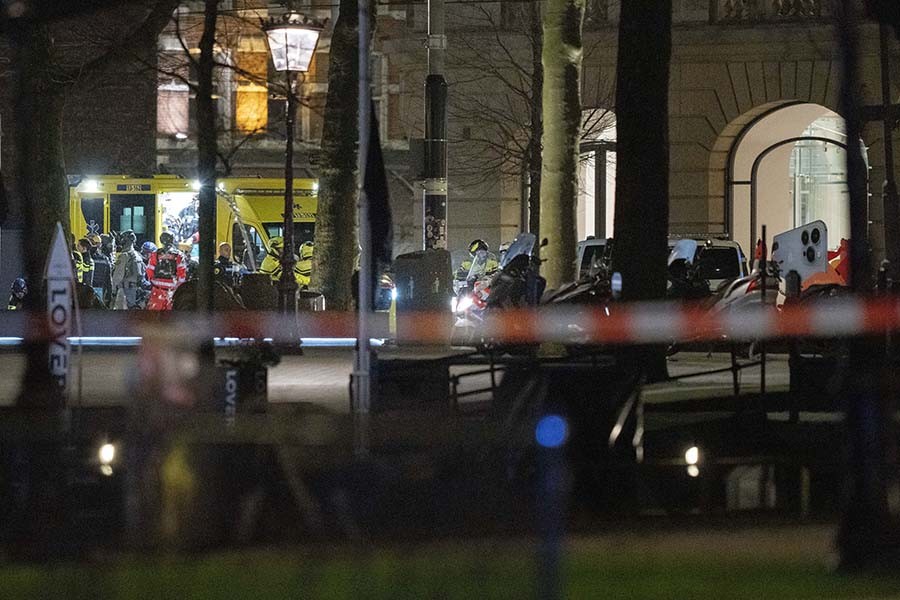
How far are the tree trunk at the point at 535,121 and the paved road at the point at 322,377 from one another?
891cm

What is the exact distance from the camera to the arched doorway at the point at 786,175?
37312mm

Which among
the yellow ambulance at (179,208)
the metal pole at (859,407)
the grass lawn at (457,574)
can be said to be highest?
the yellow ambulance at (179,208)

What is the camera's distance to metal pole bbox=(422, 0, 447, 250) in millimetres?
21797

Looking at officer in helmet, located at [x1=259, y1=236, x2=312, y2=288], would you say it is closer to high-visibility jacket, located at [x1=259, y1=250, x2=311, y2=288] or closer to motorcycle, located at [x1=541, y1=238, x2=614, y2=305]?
high-visibility jacket, located at [x1=259, y1=250, x2=311, y2=288]

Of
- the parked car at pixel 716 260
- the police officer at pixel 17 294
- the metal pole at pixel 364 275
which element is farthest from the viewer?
the police officer at pixel 17 294

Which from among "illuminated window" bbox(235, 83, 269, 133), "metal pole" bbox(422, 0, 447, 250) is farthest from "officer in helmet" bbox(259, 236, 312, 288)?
"metal pole" bbox(422, 0, 447, 250)

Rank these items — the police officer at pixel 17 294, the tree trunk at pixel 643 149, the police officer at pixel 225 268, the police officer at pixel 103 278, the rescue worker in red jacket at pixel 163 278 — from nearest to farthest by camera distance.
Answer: the tree trunk at pixel 643 149 < the police officer at pixel 17 294 < the police officer at pixel 225 268 < the rescue worker in red jacket at pixel 163 278 < the police officer at pixel 103 278

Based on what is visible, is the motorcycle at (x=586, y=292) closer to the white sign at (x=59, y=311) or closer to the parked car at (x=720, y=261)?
the parked car at (x=720, y=261)

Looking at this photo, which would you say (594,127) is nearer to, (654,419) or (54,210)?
(54,210)

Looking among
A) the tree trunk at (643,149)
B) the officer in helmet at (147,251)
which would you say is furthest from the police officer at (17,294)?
the tree trunk at (643,149)

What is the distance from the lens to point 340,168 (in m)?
26.1

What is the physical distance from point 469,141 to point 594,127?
323cm

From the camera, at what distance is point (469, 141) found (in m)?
37.6

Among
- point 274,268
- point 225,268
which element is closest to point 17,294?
point 225,268
